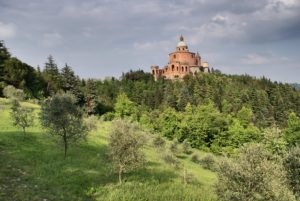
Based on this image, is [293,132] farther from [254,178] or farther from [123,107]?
[254,178]

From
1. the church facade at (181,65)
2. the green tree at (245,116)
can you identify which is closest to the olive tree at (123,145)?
the green tree at (245,116)

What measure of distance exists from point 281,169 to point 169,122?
67529 millimetres

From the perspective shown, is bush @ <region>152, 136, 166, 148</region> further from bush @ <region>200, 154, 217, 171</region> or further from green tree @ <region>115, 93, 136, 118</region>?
green tree @ <region>115, 93, 136, 118</region>

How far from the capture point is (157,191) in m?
27.5

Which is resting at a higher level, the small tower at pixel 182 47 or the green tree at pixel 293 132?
the small tower at pixel 182 47

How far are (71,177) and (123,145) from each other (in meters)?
5.00

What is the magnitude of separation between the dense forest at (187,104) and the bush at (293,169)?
117ft

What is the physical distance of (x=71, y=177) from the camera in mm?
27547

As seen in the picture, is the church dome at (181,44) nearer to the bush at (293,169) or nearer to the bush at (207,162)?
the bush at (207,162)

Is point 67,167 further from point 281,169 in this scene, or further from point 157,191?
point 281,169

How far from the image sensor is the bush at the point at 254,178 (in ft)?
73.0

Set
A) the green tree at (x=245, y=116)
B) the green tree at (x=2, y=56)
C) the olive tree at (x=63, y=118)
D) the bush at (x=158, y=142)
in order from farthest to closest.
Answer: the green tree at (x=245, y=116), the green tree at (x=2, y=56), the bush at (x=158, y=142), the olive tree at (x=63, y=118)

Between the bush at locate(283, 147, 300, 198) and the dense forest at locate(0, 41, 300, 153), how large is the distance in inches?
1404

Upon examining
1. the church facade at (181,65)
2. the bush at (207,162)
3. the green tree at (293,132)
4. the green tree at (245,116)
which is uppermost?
the church facade at (181,65)
